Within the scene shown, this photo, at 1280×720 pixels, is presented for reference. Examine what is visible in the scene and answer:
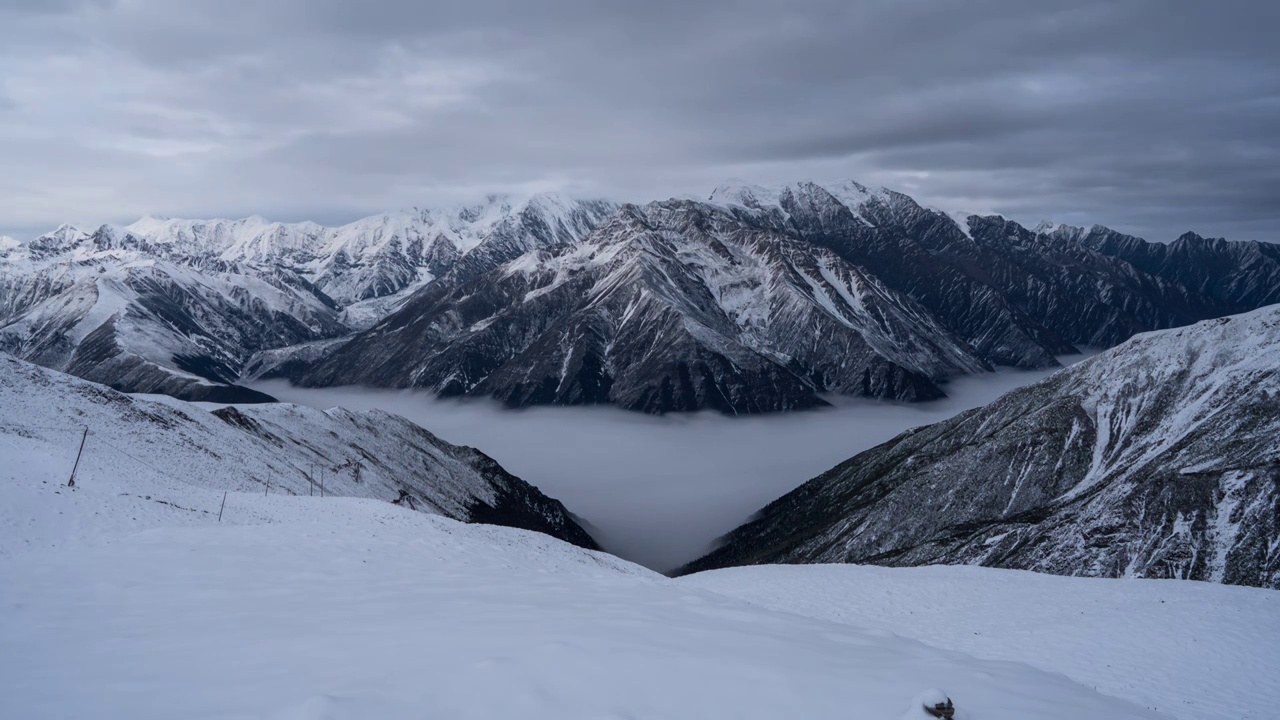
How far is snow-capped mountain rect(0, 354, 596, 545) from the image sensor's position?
43125 mm

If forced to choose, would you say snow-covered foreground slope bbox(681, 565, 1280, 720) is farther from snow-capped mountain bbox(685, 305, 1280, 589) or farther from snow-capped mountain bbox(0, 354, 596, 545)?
snow-capped mountain bbox(685, 305, 1280, 589)

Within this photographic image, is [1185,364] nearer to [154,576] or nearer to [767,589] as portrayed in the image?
[767,589]

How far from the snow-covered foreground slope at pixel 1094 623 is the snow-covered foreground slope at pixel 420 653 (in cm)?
1169

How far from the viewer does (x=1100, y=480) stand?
382ft

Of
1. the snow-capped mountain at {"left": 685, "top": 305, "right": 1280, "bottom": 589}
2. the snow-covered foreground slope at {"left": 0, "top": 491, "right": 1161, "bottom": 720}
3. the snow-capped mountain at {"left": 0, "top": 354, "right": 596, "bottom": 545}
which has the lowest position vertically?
the snow-capped mountain at {"left": 0, "top": 354, "right": 596, "bottom": 545}

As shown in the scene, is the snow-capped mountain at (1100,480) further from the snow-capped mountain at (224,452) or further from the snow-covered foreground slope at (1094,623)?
the snow-capped mountain at (224,452)

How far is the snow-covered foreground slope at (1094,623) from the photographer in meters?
24.4

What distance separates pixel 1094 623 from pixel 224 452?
85.5 metres

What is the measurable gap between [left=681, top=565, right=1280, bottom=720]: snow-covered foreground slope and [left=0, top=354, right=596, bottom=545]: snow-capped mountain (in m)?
36.6

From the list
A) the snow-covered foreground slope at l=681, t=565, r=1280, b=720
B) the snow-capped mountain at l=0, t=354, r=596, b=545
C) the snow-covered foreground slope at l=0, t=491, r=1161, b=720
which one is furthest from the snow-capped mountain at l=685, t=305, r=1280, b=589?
the snow-covered foreground slope at l=0, t=491, r=1161, b=720

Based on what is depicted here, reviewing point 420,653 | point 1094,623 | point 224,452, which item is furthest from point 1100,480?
point 224,452

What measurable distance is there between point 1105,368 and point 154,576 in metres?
166

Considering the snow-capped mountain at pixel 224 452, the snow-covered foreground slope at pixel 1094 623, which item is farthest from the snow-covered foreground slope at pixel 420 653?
the snow-covered foreground slope at pixel 1094 623

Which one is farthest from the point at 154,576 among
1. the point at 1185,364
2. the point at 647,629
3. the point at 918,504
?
the point at 1185,364
